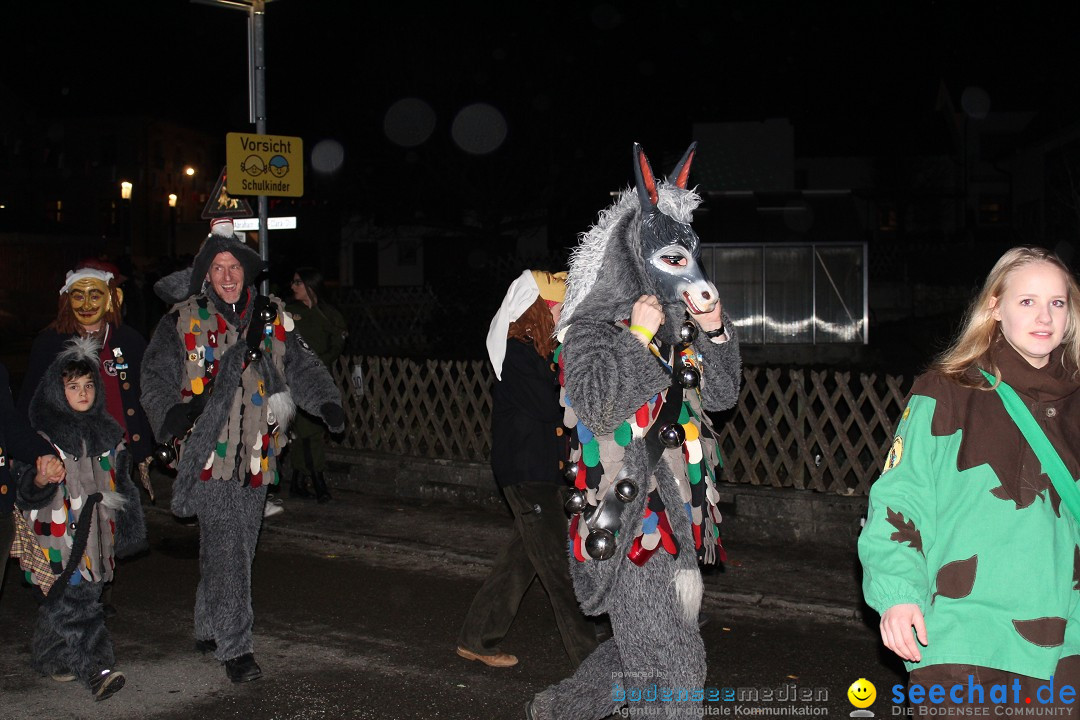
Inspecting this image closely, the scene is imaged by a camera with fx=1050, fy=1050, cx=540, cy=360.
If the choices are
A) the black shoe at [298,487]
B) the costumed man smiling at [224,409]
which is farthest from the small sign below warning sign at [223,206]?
the costumed man smiling at [224,409]

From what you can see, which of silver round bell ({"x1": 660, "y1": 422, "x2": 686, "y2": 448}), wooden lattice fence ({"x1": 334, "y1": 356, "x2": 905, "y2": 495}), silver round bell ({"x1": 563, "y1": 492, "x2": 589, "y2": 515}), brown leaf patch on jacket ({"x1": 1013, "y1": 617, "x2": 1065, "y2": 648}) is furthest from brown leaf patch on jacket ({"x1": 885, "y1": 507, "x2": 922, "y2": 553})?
wooden lattice fence ({"x1": 334, "y1": 356, "x2": 905, "y2": 495})

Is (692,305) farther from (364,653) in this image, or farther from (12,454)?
(12,454)

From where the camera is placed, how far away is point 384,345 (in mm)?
22656

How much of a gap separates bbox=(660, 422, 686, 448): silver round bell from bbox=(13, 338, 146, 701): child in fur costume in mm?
2954

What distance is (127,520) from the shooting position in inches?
206

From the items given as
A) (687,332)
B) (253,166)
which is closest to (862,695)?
(687,332)

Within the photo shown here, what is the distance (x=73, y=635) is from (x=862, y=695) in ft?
12.0

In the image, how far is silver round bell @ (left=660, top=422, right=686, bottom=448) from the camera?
352 cm

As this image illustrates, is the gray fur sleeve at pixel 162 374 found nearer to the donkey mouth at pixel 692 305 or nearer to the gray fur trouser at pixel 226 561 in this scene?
the gray fur trouser at pixel 226 561

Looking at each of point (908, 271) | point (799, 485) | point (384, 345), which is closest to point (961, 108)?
point (908, 271)

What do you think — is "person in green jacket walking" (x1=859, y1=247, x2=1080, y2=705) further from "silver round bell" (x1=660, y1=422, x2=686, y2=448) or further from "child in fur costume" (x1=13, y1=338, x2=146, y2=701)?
"child in fur costume" (x1=13, y1=338, x2=146, y2=701)

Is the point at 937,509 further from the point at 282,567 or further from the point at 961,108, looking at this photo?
the point at 961,108

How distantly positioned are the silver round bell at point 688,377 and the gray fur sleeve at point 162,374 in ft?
8.75

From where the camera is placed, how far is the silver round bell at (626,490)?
3.48 meters
